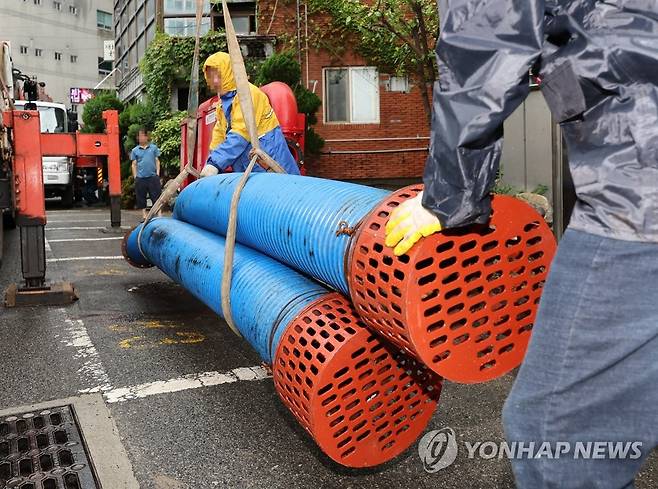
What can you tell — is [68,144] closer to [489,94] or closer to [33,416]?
[33,416]

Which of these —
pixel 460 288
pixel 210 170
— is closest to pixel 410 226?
pixel 460 288

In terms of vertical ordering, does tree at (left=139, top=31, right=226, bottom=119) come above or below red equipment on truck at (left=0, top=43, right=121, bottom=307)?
above

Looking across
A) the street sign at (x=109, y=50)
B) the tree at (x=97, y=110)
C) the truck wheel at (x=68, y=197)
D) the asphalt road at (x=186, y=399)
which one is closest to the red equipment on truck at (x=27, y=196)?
the asphalt road at (x=186, y=399)

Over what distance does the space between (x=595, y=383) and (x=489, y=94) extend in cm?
66

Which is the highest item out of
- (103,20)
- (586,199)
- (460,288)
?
(103,20)

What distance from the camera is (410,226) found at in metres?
1.76

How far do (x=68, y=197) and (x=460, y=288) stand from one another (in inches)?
735

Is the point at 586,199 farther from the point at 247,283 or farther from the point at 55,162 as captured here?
the point at 55,162

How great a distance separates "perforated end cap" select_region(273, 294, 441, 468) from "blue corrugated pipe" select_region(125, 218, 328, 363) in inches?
6.4

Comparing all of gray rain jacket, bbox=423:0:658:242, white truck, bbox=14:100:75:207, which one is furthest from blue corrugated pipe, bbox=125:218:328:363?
white truck, bbox=14:100:75:207

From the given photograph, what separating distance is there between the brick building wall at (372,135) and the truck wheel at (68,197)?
6.92 m

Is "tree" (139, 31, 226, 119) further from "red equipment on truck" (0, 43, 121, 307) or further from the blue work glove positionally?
the blue work glove

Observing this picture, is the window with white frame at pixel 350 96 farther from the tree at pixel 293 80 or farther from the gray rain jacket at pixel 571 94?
the gray rain jacket at pixel 571 94

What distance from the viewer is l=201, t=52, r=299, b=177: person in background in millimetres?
4875
